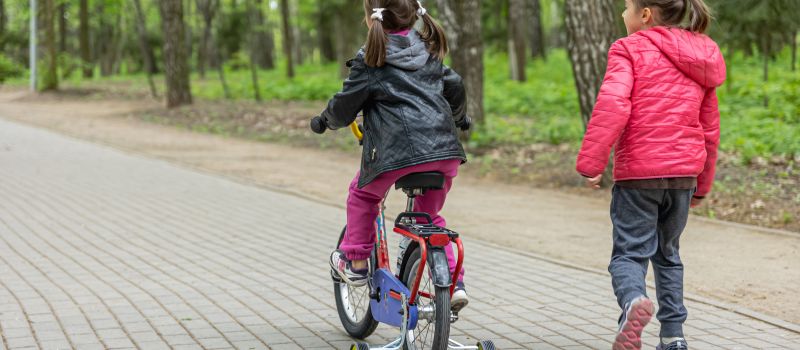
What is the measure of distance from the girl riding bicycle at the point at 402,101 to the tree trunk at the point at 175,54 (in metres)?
20.8

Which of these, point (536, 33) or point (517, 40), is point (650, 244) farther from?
point (536, 33)

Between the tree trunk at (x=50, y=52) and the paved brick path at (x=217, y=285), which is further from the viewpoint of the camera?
the tree trunk at (x=50, y=52)

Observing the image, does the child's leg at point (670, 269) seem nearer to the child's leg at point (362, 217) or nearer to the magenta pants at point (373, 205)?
the magenta pants at point (373, 205)

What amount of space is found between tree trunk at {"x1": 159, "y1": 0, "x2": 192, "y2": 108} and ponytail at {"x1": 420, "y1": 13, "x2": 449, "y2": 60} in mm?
20899

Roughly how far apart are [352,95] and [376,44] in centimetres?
28

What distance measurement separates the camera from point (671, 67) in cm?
448

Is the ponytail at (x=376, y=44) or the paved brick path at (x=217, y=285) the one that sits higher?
the ponytail at (x=376, y=44)

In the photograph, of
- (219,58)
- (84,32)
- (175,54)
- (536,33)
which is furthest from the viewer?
(536,33)

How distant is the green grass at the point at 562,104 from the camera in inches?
572

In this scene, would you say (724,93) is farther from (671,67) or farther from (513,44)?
(671,67)

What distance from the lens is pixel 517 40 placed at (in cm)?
3016

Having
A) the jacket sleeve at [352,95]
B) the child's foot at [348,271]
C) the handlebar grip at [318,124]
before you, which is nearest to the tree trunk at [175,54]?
the child's foot at [348,271]

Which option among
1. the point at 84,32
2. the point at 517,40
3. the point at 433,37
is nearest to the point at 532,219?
the point at 433,37

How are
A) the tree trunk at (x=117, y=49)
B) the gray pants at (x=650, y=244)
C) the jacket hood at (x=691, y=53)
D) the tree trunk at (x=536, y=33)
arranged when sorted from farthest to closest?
1. the tree trunk at (x=117, y=49)
2. the tree trunk at (x=536, y=33)
3. the gray pants at (x=650, y=244)
4. the jacket hood at (x=691, y=53)
